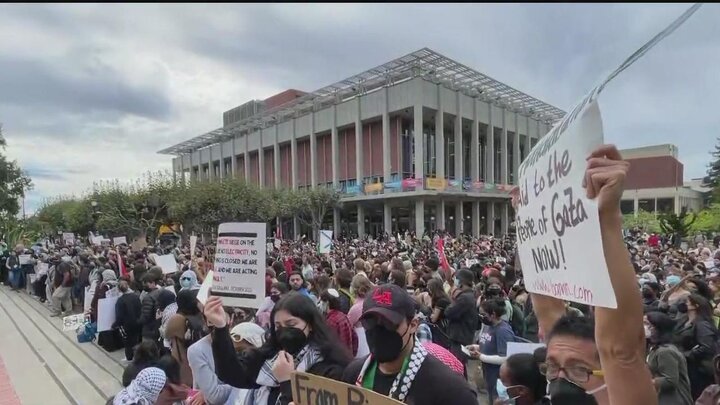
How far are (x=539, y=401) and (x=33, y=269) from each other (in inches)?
778

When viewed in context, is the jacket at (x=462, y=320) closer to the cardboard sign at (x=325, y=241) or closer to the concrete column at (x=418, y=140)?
the cardboard sign at (x=325, y=241)

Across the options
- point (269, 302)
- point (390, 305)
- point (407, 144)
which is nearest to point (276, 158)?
point (407, 144)

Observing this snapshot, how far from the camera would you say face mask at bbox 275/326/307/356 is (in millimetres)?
2744

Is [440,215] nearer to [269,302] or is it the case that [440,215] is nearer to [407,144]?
[407,144]

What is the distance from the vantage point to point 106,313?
315 inches

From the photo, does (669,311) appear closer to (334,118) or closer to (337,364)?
(337,364)

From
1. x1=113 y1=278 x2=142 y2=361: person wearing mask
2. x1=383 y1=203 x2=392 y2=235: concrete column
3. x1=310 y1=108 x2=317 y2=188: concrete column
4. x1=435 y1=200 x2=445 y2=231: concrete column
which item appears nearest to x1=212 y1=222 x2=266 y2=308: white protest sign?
x1=113 y1=278 x2=142 y2=361: person wearing mask

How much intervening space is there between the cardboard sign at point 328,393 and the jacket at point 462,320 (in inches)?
145

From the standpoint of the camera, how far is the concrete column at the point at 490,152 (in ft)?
145

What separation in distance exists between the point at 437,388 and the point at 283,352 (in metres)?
0.99

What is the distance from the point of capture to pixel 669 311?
220 inches

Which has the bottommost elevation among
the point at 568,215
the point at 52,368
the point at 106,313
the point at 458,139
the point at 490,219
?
the point at 52,368

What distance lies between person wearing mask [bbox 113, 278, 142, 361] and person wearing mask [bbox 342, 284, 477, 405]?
655cm

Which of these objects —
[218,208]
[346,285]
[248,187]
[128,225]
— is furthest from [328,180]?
[346,285]
